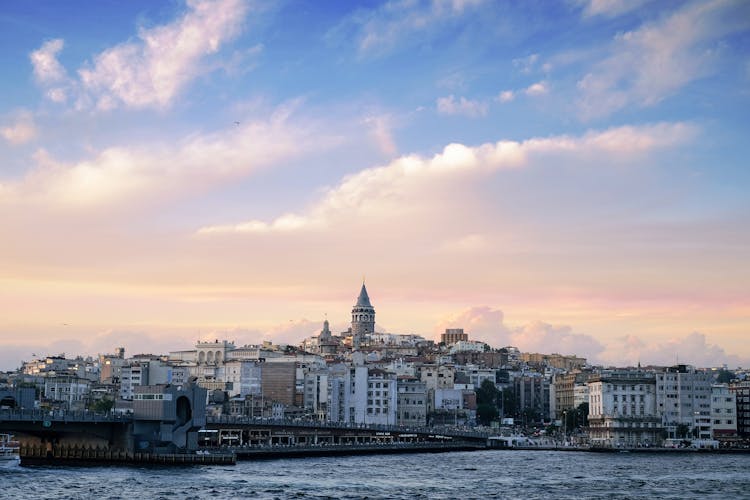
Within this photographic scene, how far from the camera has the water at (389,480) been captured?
61875mm

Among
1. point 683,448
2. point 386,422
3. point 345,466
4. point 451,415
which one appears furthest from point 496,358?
point 345,466

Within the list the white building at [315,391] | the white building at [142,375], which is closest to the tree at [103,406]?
the white building at [142,375]

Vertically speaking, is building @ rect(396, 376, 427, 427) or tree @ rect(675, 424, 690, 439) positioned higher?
building @ rect(396, 376, 427, 427)

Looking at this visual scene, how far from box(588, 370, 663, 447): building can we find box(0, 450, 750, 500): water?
93.9 feet

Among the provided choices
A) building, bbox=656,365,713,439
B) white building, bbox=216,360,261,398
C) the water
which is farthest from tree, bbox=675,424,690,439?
white building, bbox=216,360,261,398

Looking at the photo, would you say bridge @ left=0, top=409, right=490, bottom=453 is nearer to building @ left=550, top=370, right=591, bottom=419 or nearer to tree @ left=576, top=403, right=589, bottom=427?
tree @ left=576, top=403, right=589, bottom=427

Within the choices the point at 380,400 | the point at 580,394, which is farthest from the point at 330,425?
the point at 580,394

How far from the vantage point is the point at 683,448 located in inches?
4688

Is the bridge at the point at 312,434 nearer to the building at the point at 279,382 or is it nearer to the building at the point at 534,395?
the building at the point at 279,382

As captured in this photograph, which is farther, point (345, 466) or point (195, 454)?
point (345, 466)

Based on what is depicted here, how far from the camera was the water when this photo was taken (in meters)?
61.9

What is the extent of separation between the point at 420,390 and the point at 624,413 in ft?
89.0

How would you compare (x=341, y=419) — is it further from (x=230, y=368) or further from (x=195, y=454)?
(x=195, y=454)

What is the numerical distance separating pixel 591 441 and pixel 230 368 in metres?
56.4
